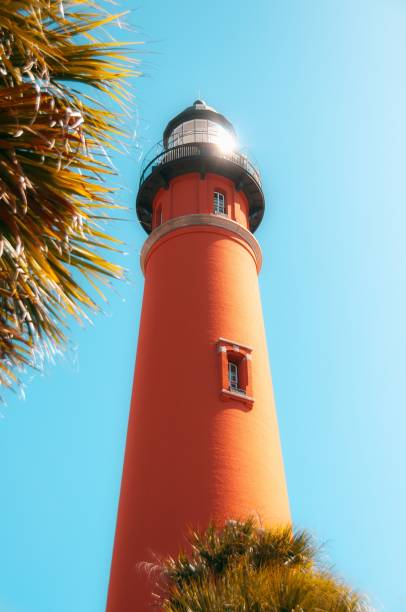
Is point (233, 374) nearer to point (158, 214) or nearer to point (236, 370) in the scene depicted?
point (236, 370)

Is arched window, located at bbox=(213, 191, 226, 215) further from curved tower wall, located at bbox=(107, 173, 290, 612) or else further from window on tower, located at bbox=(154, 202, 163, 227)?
window on tower, located at bbox=(154, 202, 163, 227)

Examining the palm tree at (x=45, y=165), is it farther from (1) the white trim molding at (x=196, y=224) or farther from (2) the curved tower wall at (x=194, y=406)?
(1) the white trim molding at (x=196, y=224)

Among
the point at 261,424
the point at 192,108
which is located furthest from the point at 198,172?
the point at 261,424

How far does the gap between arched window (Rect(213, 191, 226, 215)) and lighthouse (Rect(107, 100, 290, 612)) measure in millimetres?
45

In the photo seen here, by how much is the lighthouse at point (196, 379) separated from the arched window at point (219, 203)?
0.04 m

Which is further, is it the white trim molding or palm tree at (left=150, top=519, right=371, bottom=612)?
the white trim molding

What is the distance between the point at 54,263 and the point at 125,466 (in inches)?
431

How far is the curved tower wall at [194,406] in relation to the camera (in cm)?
1327

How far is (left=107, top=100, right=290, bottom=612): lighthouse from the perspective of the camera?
525 inches

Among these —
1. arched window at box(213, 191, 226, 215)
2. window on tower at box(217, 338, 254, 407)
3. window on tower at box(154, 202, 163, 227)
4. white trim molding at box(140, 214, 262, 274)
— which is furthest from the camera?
window on tower at box(154, 202, 163, 227)

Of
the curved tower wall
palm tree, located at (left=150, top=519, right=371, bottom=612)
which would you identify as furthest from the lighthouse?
palm tree, located at (left=150, top=519, right=371, bottom=612)

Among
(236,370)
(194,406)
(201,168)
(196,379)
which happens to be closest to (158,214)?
(201,168)

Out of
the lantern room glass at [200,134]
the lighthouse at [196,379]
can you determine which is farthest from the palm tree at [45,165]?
the lantern room glass at [200,134]

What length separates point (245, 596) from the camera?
635 cm
